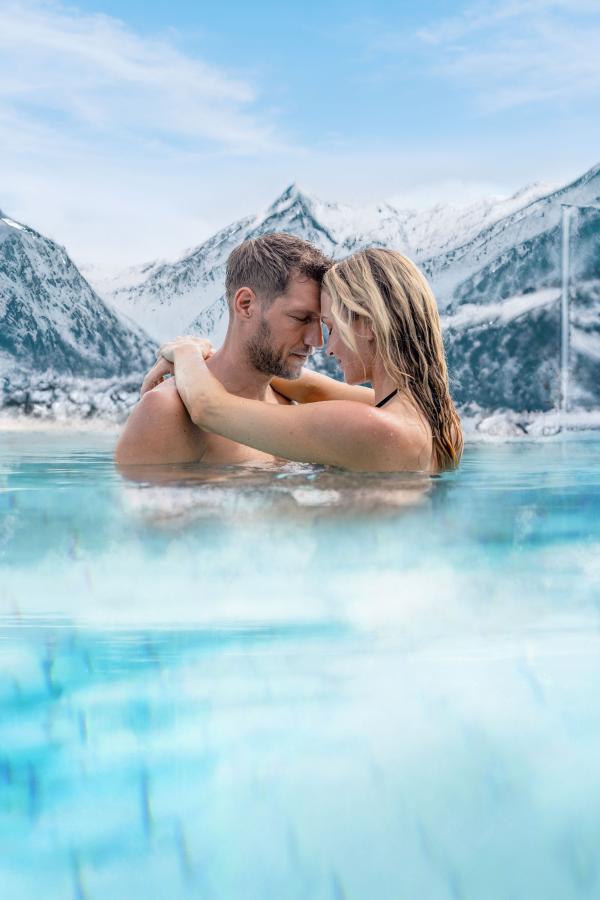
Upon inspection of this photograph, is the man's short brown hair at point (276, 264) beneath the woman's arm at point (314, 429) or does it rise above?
above

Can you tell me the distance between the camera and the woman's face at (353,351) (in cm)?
254

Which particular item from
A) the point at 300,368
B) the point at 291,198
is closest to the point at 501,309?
the point at 291,198

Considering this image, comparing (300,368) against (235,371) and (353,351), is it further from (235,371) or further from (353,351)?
(353,351)

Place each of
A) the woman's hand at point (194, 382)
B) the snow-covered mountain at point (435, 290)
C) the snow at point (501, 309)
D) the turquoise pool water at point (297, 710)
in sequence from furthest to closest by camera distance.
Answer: the snow at point (501, 309) → the snow-covered mountain at point (435, 290) → the woman's hand at point (194, 382) → the turquoise pool water at point (297, 710)

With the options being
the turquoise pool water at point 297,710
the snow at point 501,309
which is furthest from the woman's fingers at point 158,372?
the snow at point 501,309

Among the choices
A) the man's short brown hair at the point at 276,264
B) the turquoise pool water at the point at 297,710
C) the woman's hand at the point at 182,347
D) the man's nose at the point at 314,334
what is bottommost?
the turquoise pool water at the point at 297,710

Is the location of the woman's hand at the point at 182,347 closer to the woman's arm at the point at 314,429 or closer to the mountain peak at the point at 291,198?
the woman's arm at the point at 314,429

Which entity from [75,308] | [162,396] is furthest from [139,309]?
[162,396]

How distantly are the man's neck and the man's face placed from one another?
0.16ft

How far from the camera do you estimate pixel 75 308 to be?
19.0 m

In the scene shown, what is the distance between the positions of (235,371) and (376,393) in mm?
495

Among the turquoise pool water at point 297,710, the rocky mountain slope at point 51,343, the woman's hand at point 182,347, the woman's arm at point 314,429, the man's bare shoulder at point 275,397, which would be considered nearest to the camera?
the turquoise pool water at point 297,710

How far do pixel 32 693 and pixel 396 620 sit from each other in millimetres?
563

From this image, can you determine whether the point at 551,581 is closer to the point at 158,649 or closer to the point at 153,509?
the point at 158,649
